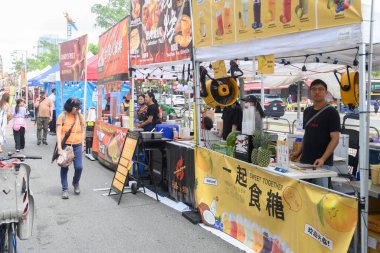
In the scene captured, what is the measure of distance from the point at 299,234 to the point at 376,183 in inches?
37.5

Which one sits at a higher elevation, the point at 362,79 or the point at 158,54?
the point at 158,54

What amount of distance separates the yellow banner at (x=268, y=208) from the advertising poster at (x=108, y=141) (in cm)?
380

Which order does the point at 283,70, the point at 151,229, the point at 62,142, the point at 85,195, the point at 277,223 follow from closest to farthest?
the point at 277,223 < the point at 151,229 < the point at 62,142 < the point at 85,195 < the point at 283,70

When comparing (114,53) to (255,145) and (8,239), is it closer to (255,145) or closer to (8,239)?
(255,145)

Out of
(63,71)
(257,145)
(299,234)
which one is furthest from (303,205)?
(63,71)

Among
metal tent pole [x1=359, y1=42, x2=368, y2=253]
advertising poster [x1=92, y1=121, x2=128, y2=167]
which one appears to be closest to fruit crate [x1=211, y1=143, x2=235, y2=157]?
metal tent pole [x1=359, y1=42, x2=368, y2=253]

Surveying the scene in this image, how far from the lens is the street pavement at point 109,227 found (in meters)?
5.04

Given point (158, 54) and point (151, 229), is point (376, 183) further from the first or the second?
point (158, 54)

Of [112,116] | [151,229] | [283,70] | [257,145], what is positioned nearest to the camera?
[257,145]

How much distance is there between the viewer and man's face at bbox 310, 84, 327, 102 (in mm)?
4727

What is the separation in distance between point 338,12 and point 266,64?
4.91 ft

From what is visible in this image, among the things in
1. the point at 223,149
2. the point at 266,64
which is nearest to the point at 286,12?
the point at 266,64

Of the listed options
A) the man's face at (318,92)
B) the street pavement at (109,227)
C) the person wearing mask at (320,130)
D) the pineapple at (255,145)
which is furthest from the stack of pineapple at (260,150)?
the street pavement at (109,227)

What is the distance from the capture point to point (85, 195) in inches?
299
